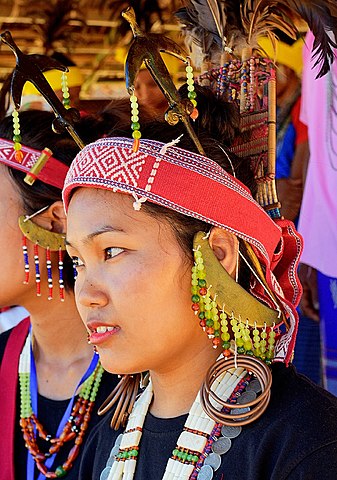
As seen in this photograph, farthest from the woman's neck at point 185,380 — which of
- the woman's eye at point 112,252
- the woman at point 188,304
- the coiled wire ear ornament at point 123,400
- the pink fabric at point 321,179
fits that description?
the pink fabric at point 321,179

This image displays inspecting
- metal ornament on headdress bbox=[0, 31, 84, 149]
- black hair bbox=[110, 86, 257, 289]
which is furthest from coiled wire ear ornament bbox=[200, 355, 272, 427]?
metal ornament on headdress bbox=[0, 31, 84, 149]

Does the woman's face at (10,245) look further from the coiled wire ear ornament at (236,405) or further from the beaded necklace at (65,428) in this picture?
the coiled wire ear ornament at (236,405)

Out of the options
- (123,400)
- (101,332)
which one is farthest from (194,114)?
(123,400)

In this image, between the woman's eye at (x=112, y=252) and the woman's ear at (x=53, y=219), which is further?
the woman's ear at (x=53, y=219)

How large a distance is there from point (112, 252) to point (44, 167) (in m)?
0.78

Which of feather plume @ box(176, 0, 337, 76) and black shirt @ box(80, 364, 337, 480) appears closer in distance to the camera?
black shirt @ box(80, 364, 337, 480)

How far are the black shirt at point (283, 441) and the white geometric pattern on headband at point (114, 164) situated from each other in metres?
0.51

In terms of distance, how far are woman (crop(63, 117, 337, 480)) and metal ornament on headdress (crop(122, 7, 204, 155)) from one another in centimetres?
8

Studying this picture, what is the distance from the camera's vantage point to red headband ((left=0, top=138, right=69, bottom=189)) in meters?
2.41

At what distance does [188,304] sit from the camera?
1.68m

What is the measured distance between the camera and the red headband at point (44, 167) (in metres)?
2.41

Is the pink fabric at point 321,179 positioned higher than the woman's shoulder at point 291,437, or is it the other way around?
the pink fabric at point 321,179

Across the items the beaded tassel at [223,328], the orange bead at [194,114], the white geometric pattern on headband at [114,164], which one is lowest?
the beaded tassel at [223,328]

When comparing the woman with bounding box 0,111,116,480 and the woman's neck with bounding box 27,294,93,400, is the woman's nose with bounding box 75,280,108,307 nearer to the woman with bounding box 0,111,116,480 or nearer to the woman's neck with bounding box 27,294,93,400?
the woman with bounding box 0,111,116,480
